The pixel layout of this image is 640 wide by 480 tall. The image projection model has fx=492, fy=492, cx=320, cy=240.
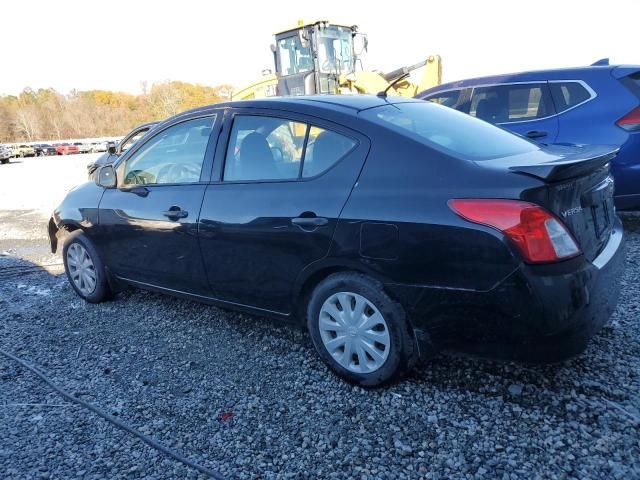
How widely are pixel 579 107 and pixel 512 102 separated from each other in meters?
0.74

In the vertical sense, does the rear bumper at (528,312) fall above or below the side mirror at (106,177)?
below

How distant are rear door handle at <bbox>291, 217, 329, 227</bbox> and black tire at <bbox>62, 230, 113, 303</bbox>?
229cm

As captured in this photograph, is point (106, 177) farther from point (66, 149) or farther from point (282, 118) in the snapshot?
point (66, 149)

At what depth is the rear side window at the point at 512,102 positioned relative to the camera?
5323mm

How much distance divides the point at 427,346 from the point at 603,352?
1.18 m

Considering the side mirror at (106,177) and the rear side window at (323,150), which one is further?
the side mirror at (106,177)

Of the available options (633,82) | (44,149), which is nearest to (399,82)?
(633,82)

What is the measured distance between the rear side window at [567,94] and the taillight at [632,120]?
1.40 feet

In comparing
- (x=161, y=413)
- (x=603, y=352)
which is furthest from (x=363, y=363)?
(x=603, y=352)

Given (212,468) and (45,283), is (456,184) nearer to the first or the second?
(212,468)

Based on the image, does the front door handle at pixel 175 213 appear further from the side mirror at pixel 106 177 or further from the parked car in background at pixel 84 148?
the parked car in background at pixel 84 148

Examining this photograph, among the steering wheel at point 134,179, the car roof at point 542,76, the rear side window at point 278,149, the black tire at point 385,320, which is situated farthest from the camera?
the car roof at point 542,76

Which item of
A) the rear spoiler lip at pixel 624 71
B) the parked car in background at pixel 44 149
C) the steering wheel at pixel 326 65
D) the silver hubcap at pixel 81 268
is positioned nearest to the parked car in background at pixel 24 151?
the parked car in background at pixel 44 149

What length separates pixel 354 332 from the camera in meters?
2.75
